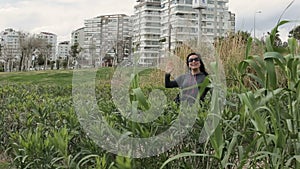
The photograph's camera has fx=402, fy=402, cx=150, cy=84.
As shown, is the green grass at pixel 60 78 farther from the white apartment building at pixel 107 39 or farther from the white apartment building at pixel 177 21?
the white apartment building at pixel 177 21

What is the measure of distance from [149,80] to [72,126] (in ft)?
21.5

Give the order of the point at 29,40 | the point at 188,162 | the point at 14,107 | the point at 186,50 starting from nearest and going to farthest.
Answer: the point at 188,162
the point at 14,107
the point at 186,50
the point at 29,40

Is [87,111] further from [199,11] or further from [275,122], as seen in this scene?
[199,11]

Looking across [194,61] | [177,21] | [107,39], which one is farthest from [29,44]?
[194,61]

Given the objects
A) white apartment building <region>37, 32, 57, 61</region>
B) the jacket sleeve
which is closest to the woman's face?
the jacket sleeve

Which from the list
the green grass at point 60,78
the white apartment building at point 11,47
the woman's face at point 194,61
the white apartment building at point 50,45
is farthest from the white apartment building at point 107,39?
the white apartment building at point 50,45

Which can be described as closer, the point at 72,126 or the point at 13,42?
the point at 72,126

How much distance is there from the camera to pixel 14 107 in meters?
4.03

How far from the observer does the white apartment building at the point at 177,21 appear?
9430 millimetres

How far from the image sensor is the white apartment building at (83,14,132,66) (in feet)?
19.9

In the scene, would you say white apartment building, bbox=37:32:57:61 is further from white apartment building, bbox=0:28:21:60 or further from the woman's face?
the woman's face

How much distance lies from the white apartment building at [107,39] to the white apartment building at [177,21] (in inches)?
15.3

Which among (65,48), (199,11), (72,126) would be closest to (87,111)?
(72,126)

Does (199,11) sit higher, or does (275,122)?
(199,11)
